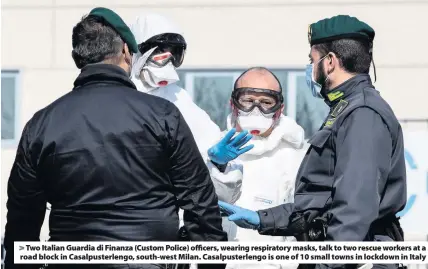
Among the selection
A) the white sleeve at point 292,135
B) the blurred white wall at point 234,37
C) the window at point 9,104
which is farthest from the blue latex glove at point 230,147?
the window at point 9,104

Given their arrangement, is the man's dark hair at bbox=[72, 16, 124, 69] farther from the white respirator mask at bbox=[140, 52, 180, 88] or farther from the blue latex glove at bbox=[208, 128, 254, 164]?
the white respirator mask at bbox=[140, 52, 180, 88]

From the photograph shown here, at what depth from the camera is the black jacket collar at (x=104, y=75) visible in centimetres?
458

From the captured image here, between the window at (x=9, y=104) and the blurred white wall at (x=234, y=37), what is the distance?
6 centimetres

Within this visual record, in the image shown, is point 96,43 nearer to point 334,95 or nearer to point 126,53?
point 126,53

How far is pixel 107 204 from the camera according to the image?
4445 millimetres

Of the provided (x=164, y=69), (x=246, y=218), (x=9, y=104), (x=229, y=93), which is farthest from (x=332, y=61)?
(x=9, y=104)

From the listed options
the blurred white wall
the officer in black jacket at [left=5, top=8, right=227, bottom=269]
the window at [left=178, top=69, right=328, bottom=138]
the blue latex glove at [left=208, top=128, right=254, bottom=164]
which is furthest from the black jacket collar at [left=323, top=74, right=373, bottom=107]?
the blurred white wall

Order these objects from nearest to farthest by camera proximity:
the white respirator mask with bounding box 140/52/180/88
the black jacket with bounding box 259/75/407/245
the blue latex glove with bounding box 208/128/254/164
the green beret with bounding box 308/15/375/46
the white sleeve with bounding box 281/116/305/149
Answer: the black jacket with bounding box 259/75/407/245 → the green beret with bounding box 308/15/375/46 → the blue latex glove with bounding box 208/128/254/164 → the white respirator mask with bounding box 140/52/180/88 → the white sleeve with bounding box 281/116/305/149

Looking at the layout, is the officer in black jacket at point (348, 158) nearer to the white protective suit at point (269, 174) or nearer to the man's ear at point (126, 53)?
the man's ear at point (126, 53)

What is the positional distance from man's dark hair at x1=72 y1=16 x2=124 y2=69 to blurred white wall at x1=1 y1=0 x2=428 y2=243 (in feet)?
16.8

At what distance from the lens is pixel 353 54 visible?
4.98 metres

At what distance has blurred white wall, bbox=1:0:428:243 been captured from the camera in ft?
32.0

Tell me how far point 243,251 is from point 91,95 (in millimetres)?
1563

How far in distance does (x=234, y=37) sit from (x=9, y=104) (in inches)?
Answer: 78.9
